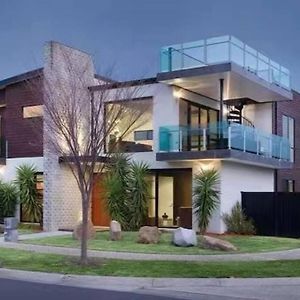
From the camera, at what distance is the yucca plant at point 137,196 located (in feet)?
67.6

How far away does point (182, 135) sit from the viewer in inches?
817

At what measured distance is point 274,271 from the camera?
11375 mm

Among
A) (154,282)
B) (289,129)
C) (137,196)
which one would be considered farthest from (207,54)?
(154,282)

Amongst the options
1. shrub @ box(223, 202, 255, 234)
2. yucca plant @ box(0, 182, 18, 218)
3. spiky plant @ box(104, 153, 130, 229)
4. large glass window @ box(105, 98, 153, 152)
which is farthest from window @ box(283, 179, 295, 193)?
yucca plant @ box(0, 182, 18, 218)

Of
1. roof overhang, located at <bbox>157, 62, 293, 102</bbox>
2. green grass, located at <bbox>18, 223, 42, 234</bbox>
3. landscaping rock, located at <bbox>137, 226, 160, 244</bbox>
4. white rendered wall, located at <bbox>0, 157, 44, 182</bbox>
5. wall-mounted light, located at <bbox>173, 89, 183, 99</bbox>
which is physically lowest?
green grass, located at <bbox>18, 223, 42, 234</bbox>

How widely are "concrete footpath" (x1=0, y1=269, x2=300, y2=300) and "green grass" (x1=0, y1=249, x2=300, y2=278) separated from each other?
0.37m

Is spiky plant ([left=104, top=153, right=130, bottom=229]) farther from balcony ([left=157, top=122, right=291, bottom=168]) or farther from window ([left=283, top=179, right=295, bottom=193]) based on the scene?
window ([left=283, top=179, right=295, bottom=193])

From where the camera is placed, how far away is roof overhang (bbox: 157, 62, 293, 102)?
65.8ft

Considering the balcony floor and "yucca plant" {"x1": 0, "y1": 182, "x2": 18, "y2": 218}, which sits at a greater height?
the balcony floor

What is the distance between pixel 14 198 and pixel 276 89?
12918 mm

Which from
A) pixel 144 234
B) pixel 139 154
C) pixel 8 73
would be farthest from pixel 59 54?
pixel 144 234

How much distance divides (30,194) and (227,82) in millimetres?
9812

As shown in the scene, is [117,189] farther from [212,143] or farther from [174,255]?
[174,255]

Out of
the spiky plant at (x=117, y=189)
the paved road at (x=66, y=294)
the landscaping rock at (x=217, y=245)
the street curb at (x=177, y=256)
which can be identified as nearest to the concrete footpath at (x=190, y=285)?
the paved road at (x=66, y=294)
